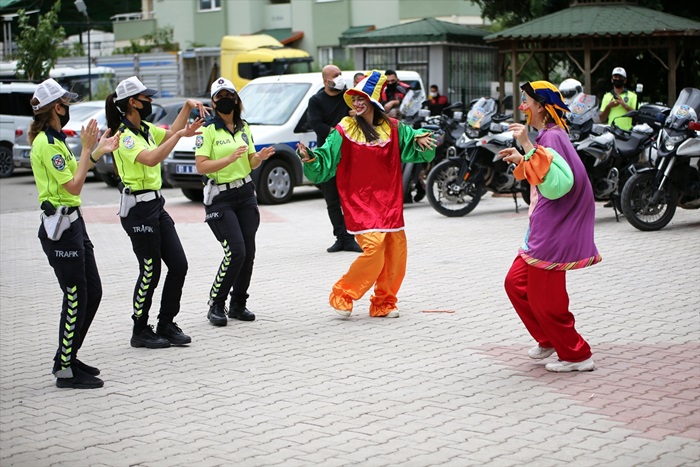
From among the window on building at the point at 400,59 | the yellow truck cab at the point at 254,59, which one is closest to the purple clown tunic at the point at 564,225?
the window on building at the point at 400,59

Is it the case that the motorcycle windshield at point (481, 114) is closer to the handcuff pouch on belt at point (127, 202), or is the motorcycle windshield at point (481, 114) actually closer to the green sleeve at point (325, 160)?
the green sleeve at point (325, 160)

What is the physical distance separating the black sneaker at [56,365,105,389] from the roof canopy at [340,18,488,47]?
2198 cm

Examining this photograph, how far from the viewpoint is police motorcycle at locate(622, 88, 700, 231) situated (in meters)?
12.5

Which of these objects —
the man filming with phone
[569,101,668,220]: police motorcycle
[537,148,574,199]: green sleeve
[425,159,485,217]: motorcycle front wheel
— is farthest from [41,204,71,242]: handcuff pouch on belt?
the man filming with phone

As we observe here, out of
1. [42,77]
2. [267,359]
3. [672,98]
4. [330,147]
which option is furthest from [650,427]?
[42,77]

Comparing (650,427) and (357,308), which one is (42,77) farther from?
(650,427)

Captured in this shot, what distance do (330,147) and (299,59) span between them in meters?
21.9

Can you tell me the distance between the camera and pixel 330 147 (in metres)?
8.52

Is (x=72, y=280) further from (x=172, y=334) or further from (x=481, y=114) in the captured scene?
(x=481, y=114)

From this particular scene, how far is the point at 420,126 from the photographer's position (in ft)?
53.5

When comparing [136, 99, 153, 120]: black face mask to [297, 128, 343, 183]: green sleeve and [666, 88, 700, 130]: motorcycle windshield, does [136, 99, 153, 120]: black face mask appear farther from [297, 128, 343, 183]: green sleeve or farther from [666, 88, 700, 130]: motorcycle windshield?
[666, 88, 700, 130]: motorcycle windshield

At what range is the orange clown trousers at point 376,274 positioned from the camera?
8.41 meters

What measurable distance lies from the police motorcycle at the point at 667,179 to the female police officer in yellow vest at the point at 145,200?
6.50m

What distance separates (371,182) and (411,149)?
0.43 m
